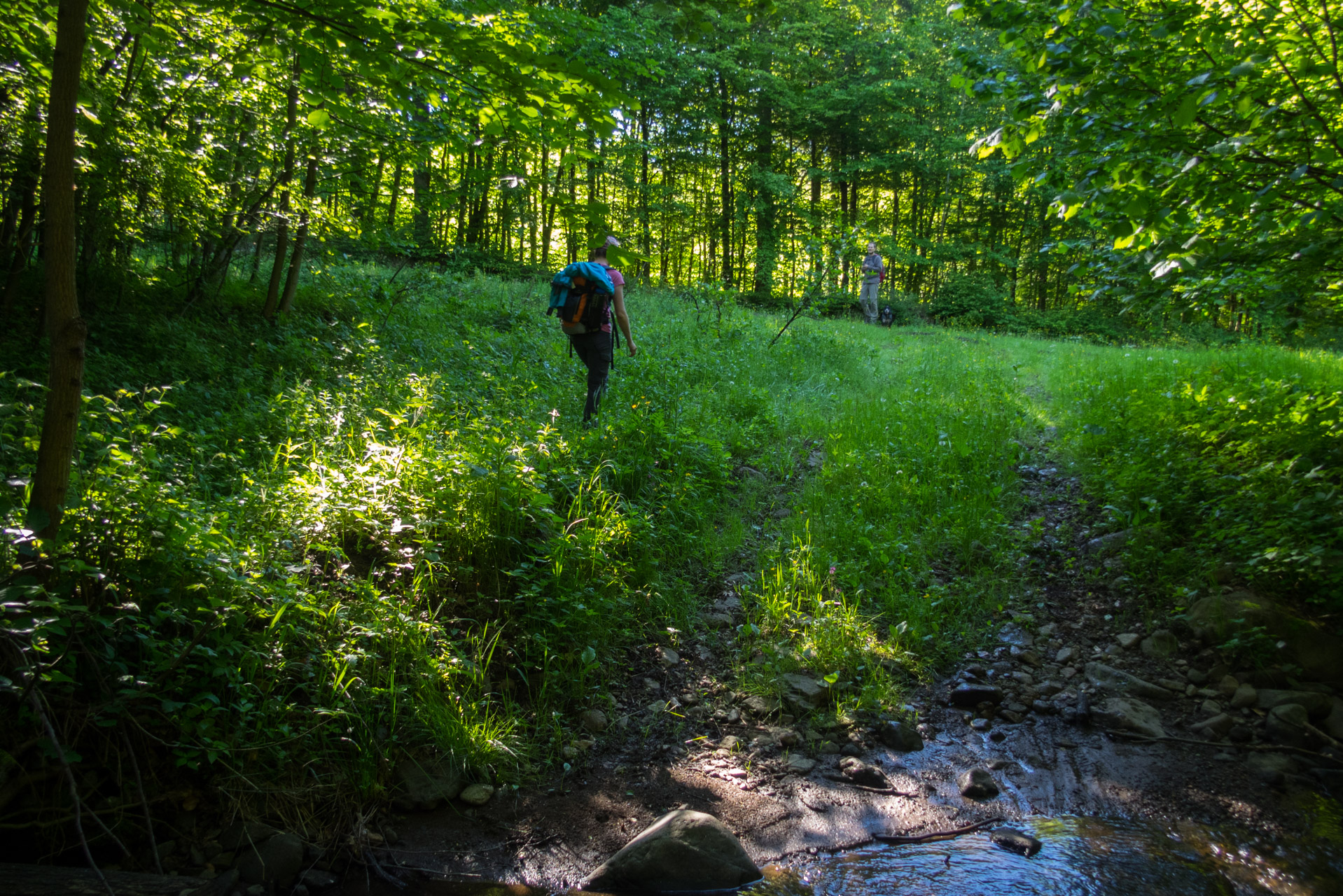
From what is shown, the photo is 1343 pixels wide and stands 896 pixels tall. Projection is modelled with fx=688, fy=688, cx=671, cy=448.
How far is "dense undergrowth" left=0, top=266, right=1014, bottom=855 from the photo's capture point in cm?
291

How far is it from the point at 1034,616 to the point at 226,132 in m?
9.23

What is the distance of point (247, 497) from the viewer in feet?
13.5

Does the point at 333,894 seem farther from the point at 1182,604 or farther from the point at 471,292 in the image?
the point at 471,292

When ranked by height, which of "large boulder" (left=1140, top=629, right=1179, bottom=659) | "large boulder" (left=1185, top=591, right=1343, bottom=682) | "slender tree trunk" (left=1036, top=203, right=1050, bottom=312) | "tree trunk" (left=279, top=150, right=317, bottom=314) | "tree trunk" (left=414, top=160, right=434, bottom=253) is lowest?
"large boulder" (left=1140, top=629, right=1179, bottom=659)

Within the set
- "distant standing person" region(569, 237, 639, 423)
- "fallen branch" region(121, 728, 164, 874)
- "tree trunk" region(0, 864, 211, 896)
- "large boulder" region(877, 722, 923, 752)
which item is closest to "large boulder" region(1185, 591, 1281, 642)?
"large boulder" region(877, 722, 923, 752)

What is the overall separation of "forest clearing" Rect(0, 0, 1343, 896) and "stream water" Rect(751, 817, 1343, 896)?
0.02 m

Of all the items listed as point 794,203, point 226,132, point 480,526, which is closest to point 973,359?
point 480,526

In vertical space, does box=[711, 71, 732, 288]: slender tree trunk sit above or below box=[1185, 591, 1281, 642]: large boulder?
above

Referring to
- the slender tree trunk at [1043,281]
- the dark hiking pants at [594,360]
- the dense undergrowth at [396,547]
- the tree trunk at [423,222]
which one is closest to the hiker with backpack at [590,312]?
the dark hiking pants at [594,360]

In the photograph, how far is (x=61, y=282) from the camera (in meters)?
2.38

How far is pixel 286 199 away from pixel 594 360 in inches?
168

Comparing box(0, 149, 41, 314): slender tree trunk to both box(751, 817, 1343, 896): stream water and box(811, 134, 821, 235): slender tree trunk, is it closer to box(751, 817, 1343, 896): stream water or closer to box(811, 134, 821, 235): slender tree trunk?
box(751, 817, 1343, 896): stream water

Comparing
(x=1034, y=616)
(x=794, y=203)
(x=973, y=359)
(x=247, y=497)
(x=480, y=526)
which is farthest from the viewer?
(x=794, y=203)

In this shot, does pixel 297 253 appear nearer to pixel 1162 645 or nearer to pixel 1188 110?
pixel 1188 110
